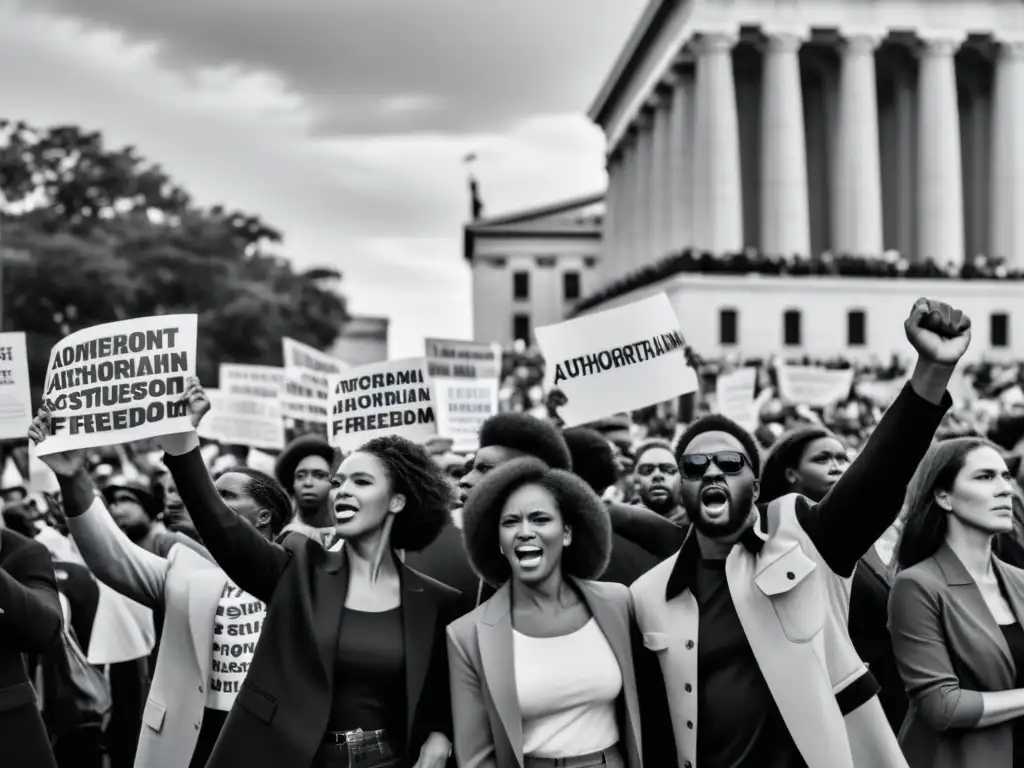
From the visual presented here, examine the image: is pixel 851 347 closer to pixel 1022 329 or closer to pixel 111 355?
pixel 1022 329

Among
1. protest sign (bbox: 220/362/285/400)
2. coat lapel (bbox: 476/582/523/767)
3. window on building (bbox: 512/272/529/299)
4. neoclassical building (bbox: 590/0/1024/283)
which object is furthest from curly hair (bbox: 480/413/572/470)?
window on building (bbox: 512/272/529/299)

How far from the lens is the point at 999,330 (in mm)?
60000

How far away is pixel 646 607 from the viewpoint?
6.06 m

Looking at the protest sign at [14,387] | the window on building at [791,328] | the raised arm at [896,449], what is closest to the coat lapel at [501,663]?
the raised arm at [896,449]

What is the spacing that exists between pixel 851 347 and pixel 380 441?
55631 millimetres

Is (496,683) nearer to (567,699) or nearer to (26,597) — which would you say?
(567,699)

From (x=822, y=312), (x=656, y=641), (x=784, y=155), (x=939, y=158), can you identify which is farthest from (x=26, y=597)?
(x=939, y=158)

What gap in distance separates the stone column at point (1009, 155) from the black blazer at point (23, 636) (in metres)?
60.6

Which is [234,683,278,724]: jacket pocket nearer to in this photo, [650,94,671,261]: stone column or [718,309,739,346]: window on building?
[718,309,739,346]: window on building

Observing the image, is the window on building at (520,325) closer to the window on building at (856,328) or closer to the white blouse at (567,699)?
the window on building at (856,328)

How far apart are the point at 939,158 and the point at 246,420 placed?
50.9m

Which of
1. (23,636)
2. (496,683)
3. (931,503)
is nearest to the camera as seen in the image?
(496,683)

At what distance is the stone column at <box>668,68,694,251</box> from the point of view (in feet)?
227

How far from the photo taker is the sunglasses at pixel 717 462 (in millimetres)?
6086
